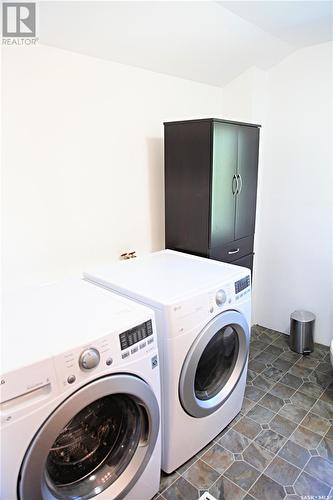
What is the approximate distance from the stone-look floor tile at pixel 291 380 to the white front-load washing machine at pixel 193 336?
1.75ft

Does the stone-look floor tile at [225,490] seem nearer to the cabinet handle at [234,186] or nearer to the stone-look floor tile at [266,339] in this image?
Result: the stone-look floor tile at [266,339]

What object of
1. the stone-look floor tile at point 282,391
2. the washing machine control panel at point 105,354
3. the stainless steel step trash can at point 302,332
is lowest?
the stone-look floor tile at point 282,391

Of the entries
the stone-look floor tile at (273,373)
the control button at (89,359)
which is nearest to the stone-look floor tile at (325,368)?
the stone-look floor tile at (273,373)

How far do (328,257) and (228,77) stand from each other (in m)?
1.58

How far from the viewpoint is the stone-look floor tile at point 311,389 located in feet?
6.98

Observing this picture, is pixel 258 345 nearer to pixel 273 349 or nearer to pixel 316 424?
pixel 273 349

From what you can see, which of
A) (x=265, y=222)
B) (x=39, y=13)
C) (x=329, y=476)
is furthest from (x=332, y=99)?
(x=329, y=476)

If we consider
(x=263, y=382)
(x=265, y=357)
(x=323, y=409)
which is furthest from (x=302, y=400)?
(x=265, y=357)

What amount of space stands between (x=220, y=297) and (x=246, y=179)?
3.44 feet

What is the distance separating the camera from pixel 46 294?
4.72 ft

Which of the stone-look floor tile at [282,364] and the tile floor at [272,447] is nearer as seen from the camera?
the tile floor at [272,447]

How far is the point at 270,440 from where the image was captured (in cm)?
178

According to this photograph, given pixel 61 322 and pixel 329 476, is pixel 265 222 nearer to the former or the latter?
pixel 329 476

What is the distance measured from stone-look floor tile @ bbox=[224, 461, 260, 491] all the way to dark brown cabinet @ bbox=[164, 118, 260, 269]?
3.74 ft
